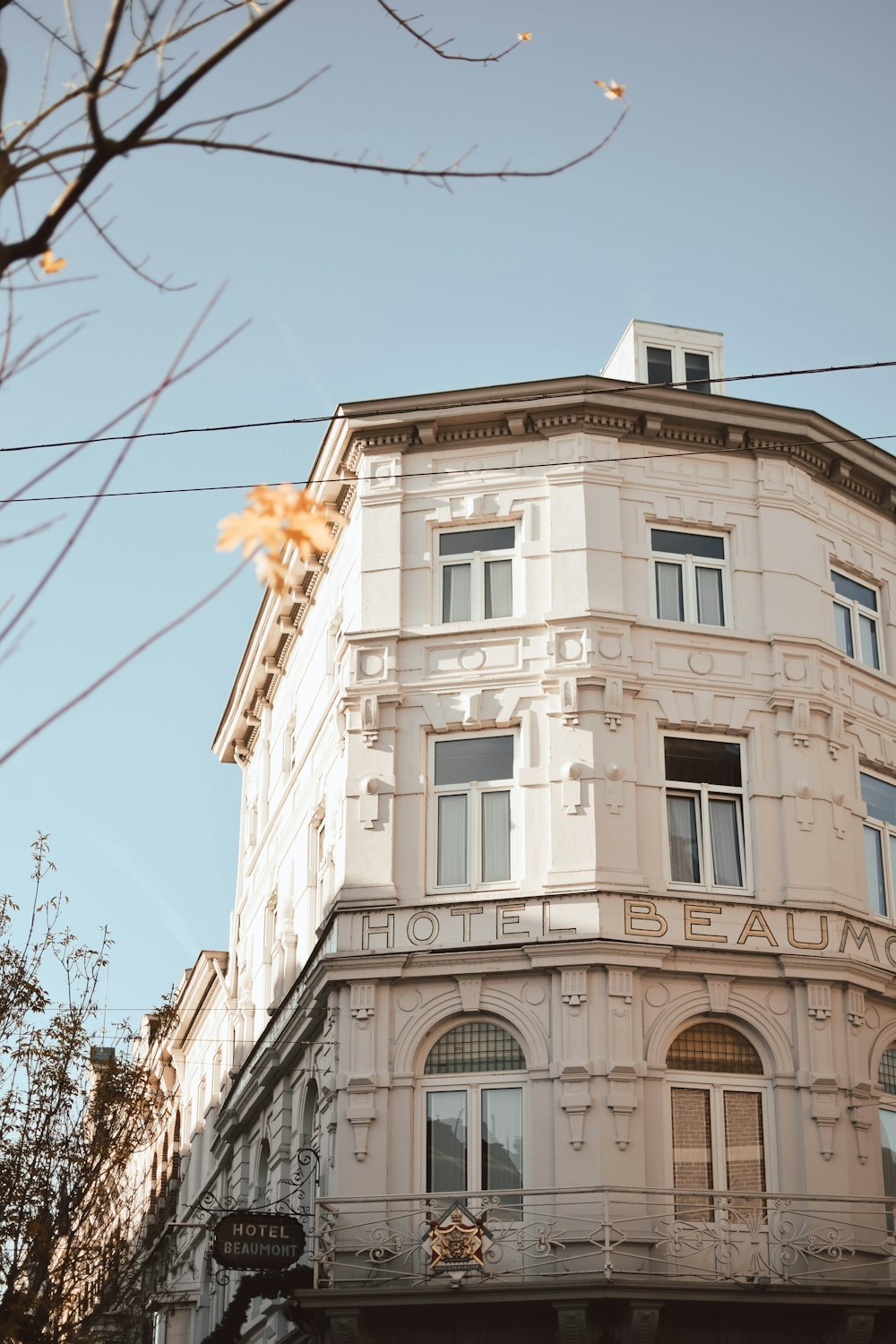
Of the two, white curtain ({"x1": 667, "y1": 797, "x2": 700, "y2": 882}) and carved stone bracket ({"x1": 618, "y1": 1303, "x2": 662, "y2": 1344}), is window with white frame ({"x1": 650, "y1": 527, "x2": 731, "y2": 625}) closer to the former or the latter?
white curtain ({"x1": 667, "y1": 797, "x2": 700, "y2": 882})

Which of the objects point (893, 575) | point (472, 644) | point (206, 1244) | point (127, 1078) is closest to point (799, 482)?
point (893, 575)

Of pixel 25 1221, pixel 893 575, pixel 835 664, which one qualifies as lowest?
pixel 25 1221

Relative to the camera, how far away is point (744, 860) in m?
24.7

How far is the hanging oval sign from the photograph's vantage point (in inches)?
877

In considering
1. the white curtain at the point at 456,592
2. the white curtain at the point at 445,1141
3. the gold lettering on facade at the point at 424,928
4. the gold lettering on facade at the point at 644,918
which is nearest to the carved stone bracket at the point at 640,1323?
the white curtain at the point at 445,1141

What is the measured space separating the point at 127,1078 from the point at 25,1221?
3664 millimetres

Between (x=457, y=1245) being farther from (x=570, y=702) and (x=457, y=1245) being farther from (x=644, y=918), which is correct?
(x=570, y=702)

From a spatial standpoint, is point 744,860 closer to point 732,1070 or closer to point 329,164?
point 732,1070

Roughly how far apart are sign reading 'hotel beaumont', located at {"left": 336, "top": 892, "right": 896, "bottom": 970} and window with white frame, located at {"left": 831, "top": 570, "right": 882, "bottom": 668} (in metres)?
4.72

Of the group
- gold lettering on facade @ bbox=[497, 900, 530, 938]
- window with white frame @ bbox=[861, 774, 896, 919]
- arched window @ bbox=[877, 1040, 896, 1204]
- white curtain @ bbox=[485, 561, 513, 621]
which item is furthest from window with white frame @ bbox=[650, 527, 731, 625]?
arched window @ bbox=[877, 1040, 896, 1204]

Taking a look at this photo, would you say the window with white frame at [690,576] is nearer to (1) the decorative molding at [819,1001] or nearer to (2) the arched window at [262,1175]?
(1) the decorative molding at [819,1001]

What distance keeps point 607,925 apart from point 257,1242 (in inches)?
234

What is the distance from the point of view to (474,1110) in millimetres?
23281

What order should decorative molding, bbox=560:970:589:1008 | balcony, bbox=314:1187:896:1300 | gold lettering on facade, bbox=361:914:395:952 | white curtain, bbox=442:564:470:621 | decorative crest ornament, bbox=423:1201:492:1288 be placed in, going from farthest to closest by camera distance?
white curtain, bbox=442:564:470:621
gold lettering on facade, bbox=361:914:395:952
decorative molding, bbox=560:970:589:1008
decorative crest ornament, bbox=423:1201:492:1288
balcony, bbox=314:1187:896:1300
